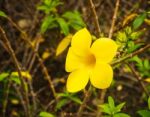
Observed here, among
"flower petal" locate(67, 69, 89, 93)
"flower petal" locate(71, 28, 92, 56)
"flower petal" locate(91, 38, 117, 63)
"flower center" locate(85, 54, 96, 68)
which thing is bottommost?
"flower petal" locate(67, 69, 89, 93)

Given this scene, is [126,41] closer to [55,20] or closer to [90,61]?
[90,61]

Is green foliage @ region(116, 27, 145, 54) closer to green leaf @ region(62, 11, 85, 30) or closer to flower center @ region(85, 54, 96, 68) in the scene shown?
flower center @ region(85, 54, 96, 68)

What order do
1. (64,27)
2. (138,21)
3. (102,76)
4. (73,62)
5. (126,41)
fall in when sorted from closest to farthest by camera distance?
(102,76) → (73,62) → (126,41) → (138,21) → (64,27)

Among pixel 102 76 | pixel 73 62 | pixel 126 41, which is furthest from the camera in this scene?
pixel 126 41

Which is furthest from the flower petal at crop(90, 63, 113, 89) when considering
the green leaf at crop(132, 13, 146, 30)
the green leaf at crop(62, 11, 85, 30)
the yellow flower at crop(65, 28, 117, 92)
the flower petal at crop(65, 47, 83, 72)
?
the green leaf at crop(62, 11, 85, 30)

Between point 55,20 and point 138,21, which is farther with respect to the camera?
point 55,20

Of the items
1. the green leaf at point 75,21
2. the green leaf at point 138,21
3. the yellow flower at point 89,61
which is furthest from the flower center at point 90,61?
the green leaf at point 75,21

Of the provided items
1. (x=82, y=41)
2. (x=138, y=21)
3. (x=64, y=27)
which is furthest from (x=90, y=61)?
(x=64, y=27)
